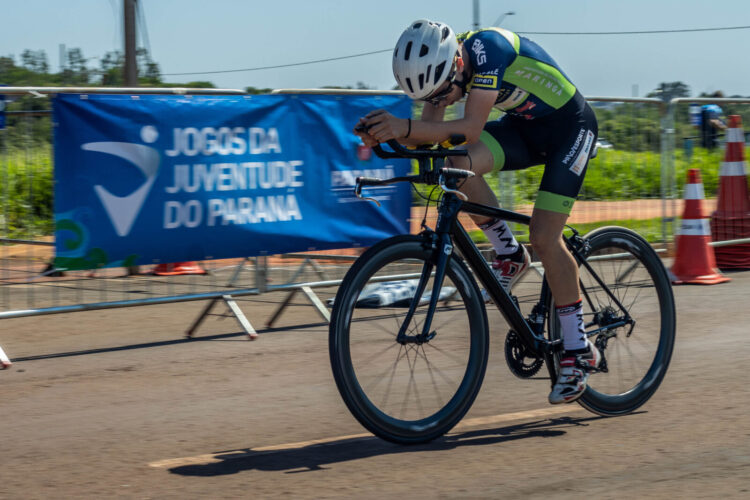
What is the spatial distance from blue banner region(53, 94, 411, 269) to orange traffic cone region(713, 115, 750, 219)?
3.92 meters

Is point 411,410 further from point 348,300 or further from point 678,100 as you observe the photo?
point 678,100

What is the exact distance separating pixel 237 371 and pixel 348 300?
2413 millimetres

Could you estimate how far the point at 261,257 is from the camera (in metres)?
8.10

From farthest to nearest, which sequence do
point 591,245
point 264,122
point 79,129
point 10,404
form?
point 264,122, point 79,129, point 10,404, point 591,245

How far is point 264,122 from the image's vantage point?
8.07 metres

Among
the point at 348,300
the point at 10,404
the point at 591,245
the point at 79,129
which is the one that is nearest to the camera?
the point at 348,300

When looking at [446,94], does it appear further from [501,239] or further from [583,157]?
[501,239]

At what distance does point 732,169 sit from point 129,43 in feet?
32.5

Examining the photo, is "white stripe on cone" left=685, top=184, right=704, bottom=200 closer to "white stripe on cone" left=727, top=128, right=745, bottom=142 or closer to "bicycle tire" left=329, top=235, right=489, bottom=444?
"white stripe on cone" left=727, top=128, right=745, bottom=142

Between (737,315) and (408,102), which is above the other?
(408,102)

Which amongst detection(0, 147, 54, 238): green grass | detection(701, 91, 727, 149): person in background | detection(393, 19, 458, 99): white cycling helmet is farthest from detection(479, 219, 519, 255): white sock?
detection(701, 91, 727, 149): person in background

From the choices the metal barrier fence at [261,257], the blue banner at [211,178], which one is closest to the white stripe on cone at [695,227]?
the metal barrier fence at [261,257]

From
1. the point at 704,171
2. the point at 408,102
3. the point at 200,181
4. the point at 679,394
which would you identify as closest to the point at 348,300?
the point at 679,394

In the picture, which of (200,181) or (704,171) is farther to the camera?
(704,171)
